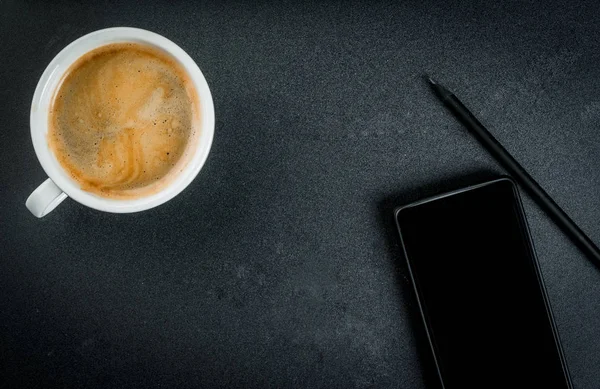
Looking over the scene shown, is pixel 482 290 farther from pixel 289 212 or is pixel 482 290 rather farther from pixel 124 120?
pixel 124 120

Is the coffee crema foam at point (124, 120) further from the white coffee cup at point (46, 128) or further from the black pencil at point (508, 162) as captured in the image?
the black pencil at point (508, 162)

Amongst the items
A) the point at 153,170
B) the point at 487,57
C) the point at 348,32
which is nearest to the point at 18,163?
the point at 153,170

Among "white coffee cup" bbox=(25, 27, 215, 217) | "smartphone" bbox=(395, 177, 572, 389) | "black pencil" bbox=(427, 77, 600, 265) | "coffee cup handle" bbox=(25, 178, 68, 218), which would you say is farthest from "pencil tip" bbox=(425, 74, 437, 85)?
"coffee cup handle" bbox=(25, 178, 68, 218)

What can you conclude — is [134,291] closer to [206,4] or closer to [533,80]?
[206,4]

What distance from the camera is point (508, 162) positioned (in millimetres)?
697

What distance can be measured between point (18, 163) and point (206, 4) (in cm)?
30

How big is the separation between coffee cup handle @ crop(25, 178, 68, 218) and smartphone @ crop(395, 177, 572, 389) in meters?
0.38

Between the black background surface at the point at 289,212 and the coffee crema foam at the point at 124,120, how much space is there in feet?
0.27

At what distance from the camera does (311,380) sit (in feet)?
2.34

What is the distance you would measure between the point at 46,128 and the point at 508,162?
1.72 feet

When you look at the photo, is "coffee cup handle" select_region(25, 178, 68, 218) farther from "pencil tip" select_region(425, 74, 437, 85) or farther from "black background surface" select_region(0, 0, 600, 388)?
"pencil tip" select_region(425, 74, 437, 85)

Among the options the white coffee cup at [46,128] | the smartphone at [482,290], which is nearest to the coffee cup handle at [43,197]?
the white coffee cup at [46,128]

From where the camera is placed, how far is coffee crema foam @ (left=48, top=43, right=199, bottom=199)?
62cm

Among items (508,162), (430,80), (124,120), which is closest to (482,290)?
(508,162)
